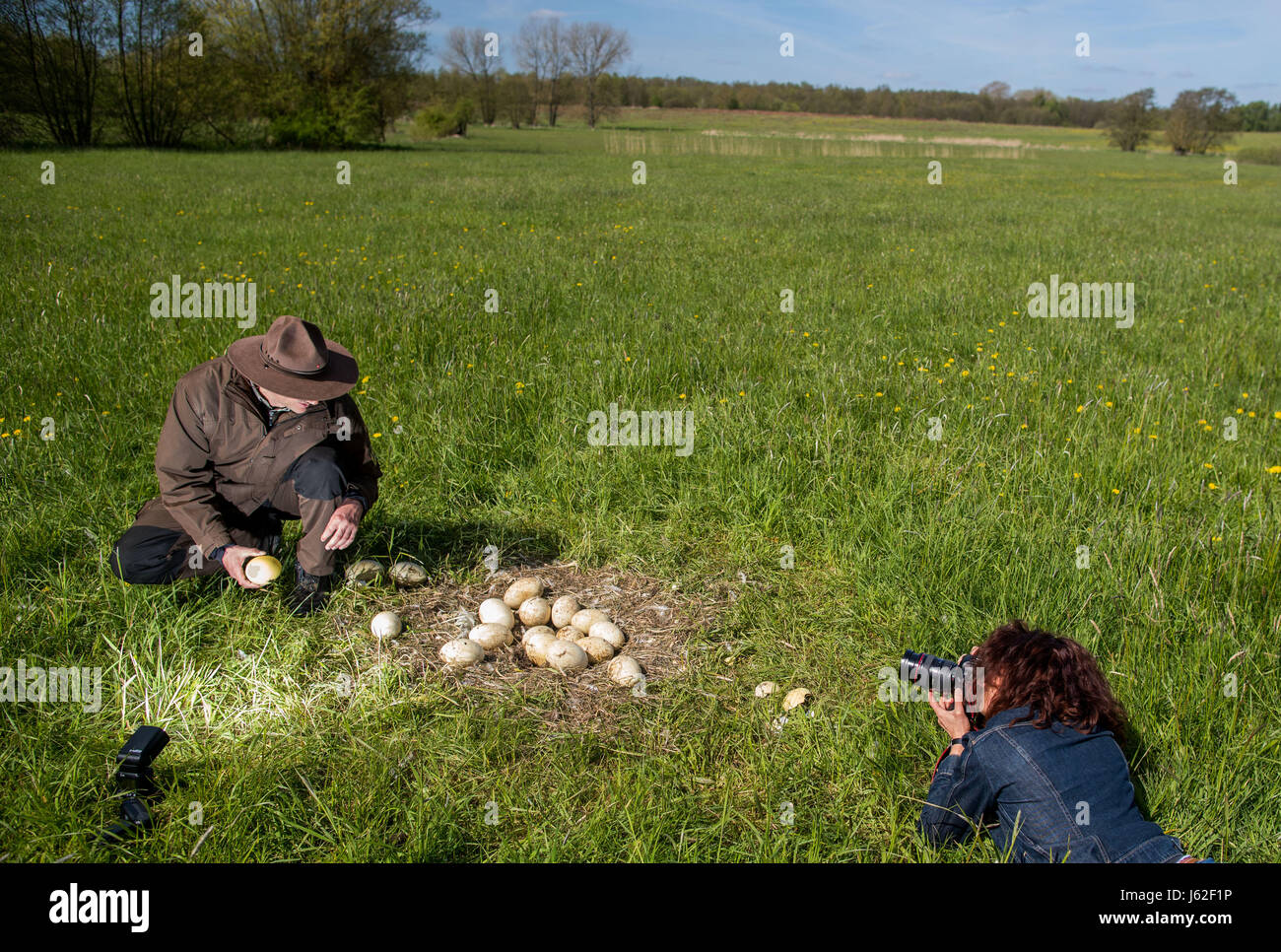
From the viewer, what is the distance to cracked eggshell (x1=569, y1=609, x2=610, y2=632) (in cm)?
340

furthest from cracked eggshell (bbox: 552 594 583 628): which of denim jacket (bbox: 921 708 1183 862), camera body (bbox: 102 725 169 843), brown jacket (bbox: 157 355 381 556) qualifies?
denim jacket (bbox: 921 708 1183 862)

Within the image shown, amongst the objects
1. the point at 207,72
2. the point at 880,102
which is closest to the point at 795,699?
the point at 207,72

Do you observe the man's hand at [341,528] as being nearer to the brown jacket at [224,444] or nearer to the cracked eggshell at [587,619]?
the brown jacket at [224,444]

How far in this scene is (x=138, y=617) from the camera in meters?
3.16

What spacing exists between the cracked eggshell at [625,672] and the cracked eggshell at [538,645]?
27cm

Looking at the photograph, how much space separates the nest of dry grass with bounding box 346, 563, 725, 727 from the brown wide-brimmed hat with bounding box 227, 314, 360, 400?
95cm

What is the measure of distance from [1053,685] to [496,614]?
2083mm

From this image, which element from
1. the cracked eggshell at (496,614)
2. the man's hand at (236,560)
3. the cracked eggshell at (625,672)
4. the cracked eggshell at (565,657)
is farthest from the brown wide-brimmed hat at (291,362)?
the cracked eggshell at (625,672)

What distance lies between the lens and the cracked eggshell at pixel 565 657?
124 inches

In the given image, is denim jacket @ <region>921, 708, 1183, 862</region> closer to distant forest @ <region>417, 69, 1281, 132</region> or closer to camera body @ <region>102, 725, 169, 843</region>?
camera body @ <region>102, 725, 169, 843</region>

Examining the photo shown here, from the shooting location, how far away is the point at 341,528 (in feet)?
10.3
